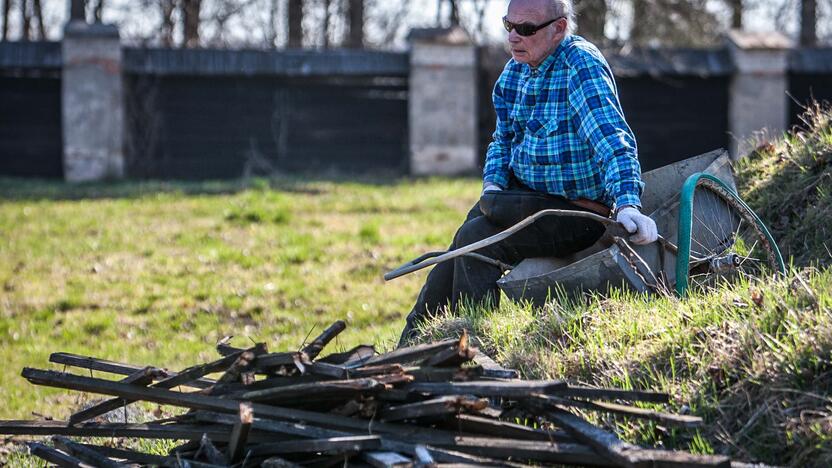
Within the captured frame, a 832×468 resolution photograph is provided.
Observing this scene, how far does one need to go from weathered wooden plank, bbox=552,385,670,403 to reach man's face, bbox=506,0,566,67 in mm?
2017

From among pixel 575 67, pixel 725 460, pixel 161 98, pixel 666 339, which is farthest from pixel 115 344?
pixel 161 98

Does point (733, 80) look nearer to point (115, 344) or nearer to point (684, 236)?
point (115, 344)

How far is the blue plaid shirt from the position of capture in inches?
175

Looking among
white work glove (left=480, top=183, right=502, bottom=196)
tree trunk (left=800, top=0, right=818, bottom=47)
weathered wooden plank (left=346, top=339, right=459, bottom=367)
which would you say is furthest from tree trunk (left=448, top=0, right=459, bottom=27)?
weathered wooden plank (left=346, top=339, right=459, bottom=367)

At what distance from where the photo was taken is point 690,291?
4441mm

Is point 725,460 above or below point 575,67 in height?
below

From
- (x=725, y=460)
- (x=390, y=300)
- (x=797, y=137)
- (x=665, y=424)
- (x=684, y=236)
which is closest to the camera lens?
(x=725, y=460)

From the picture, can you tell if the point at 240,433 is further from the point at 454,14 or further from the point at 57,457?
the point at 454,14

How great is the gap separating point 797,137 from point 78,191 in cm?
1142

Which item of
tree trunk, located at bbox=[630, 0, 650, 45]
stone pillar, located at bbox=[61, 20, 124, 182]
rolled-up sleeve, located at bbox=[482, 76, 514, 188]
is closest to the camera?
rolled-up sleeve, located at bbox=[482, 76, 514, 188]

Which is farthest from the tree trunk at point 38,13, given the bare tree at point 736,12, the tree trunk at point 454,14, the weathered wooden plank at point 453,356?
the weathered wooden plank at point 453,356

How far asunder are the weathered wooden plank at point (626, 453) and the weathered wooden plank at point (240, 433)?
887 mm

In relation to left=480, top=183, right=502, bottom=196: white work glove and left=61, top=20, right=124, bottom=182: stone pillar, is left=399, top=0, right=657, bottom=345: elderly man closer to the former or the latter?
left=480, top=183, right=502, bottom=196: white work glove

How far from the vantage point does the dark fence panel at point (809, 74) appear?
60.9 ft
